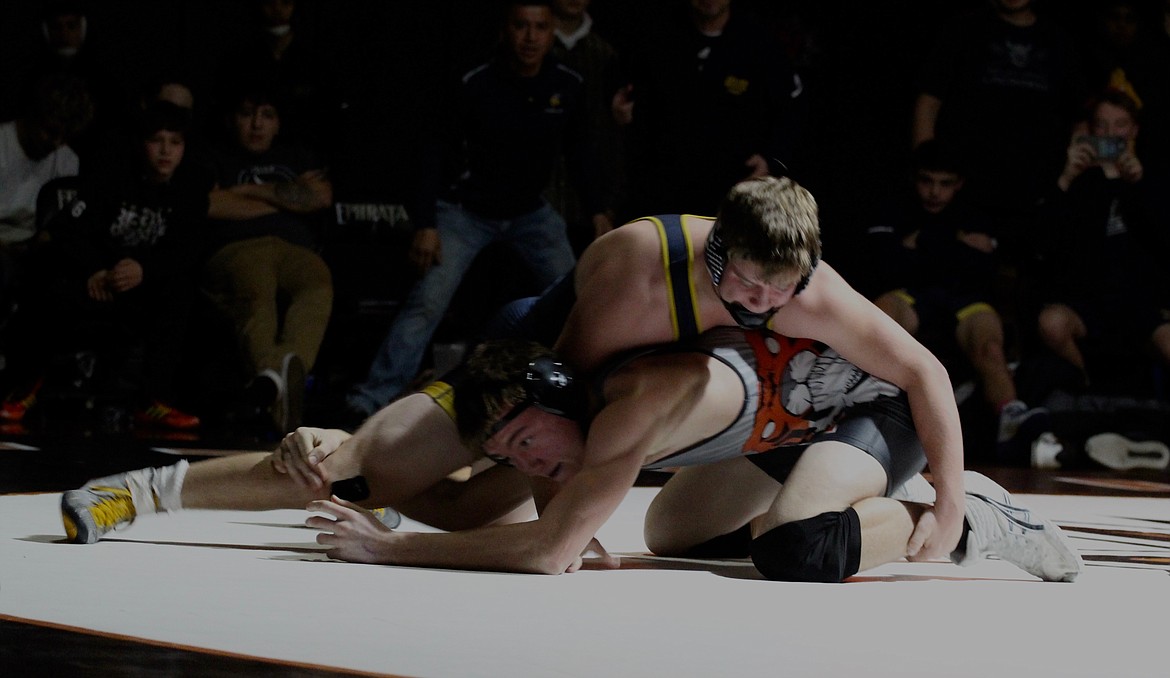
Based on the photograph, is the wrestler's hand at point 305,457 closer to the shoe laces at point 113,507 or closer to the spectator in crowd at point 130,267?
the shoe laces at point 113,507

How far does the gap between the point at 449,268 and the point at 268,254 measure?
72cm

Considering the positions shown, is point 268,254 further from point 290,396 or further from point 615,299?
point 615,299

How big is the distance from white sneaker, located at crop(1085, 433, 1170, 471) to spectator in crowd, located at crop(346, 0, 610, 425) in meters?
2.03

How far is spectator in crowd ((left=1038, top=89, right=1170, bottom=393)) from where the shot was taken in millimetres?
5609

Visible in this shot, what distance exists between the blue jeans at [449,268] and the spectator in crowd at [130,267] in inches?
31.2

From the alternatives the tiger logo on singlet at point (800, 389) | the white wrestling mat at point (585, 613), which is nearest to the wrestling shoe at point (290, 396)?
the white wrestling mat at point (585, 613)

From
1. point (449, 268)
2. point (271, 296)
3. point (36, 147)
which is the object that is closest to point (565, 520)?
point (449, 268)

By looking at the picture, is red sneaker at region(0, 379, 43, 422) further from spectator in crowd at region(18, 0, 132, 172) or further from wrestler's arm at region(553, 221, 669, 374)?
wrestler's arm at region(553, 221, 669, 374)

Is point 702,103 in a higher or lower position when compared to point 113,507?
higher

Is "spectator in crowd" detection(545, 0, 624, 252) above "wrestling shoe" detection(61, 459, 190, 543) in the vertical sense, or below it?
above

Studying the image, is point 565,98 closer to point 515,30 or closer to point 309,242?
point 515,30

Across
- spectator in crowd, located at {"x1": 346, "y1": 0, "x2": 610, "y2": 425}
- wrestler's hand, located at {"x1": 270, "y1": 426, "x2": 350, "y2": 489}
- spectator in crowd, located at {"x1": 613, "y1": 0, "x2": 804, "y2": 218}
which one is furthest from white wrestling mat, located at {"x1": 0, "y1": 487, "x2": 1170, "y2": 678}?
spectator in crowd, located at {"x1": 613, "y1": 0, "x2": 804, "y2": 218}

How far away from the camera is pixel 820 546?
2.17m

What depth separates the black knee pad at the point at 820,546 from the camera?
7.13ft
